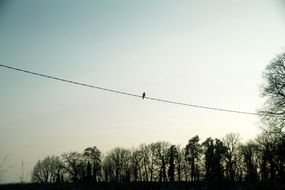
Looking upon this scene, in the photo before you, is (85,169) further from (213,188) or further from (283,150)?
(283,150)

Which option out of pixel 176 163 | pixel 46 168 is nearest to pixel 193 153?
pixel 176 163

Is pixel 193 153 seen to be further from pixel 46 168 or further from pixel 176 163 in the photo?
pixel 46 168

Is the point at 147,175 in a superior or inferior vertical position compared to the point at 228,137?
inferior

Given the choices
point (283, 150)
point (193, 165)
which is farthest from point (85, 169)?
point (283, 150)

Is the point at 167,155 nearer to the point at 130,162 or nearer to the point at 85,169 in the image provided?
the point at 130,162

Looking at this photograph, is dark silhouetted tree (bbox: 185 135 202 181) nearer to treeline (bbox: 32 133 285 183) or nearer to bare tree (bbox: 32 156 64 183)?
treeline (bbox: 32 133 285 183)

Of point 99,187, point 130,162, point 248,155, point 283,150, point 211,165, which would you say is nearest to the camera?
point 283,150

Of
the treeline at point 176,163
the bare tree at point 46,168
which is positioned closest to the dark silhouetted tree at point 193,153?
the treeline at point 176,163

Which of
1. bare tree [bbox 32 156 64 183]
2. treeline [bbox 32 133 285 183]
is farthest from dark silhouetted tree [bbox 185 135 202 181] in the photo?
bare tree [bbox 32 156 64 183]

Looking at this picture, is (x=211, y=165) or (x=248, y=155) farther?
(x=248, y=155)

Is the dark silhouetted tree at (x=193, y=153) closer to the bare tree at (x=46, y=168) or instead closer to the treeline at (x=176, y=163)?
the treeline at (x=176, y=163)

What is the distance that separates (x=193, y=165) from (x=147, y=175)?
47.7 ft

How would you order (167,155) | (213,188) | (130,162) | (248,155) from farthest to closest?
(130,162)
(167,155)
(248,155)
(213,188)

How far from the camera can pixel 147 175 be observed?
82.7 m
